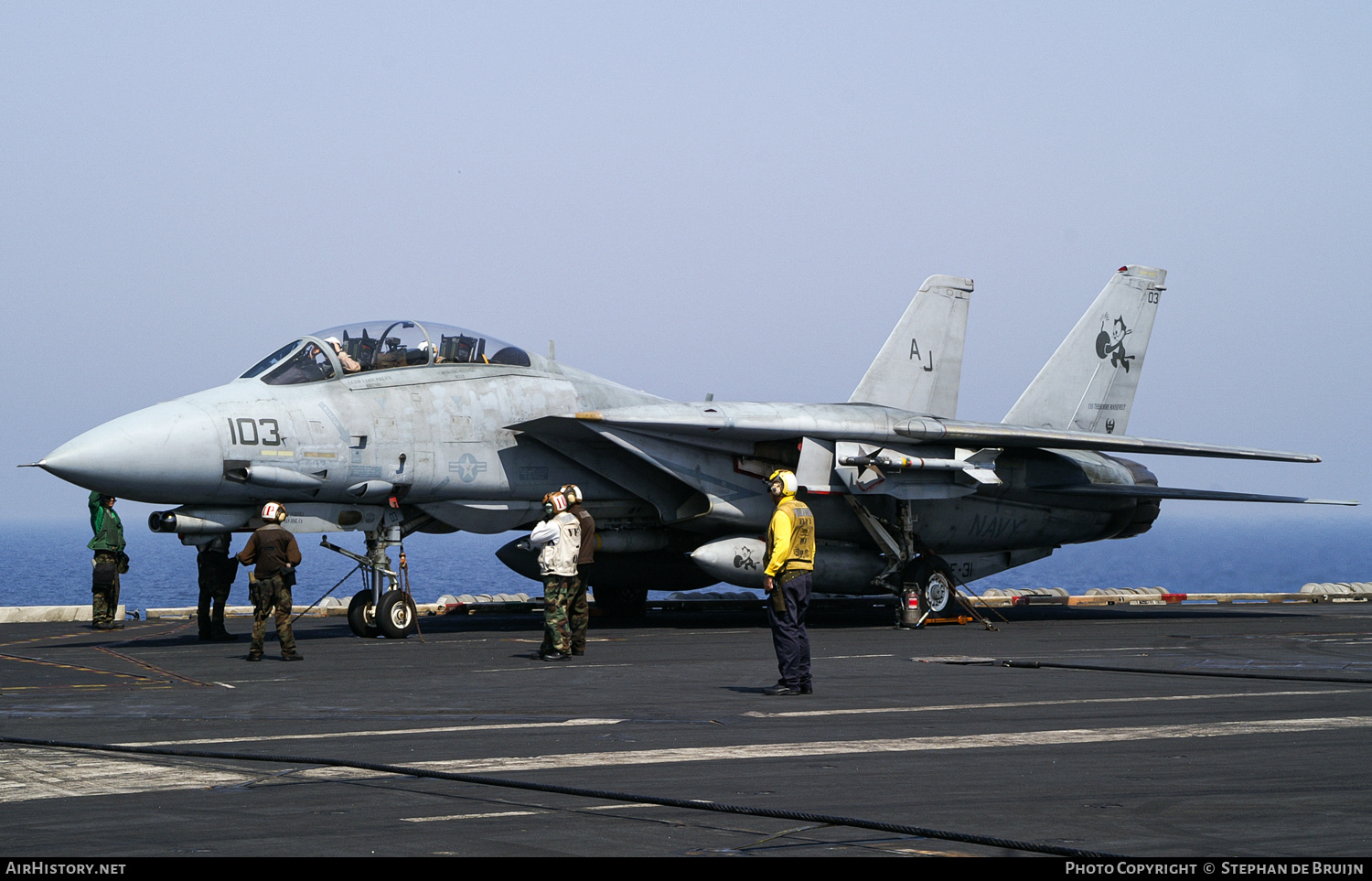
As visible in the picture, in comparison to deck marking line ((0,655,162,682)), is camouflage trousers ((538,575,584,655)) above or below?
above

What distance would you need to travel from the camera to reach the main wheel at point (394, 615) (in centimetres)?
1658

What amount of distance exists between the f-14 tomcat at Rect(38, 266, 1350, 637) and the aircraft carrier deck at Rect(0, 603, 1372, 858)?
224cm

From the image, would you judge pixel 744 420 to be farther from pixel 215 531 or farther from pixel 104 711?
pixel 104 711

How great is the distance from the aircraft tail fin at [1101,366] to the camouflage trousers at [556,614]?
11.6m

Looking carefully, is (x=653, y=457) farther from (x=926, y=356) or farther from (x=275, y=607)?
(x=926, y=356)

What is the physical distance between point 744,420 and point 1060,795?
12.3 meters

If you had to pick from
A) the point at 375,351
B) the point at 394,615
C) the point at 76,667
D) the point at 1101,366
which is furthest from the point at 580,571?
the point at 1101,366

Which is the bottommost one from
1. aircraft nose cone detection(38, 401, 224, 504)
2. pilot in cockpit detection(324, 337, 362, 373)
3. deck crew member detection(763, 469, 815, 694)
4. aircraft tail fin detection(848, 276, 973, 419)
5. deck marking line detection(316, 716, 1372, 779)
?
deck marking line detection(316, 716, 1372, 779)

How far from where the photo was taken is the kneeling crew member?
13539mm

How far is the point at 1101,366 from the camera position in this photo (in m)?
23.6

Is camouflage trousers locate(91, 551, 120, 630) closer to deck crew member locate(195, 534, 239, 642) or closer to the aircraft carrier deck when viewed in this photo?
deck crew member locate(195, 534, 239, 642)

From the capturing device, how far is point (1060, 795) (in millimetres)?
6133

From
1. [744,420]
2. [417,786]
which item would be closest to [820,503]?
[744,420]

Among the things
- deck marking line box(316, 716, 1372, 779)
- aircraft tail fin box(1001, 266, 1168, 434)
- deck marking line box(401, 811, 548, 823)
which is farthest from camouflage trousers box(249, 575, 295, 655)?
aircraft tail fin box(1001, 266, 1168, 434)
